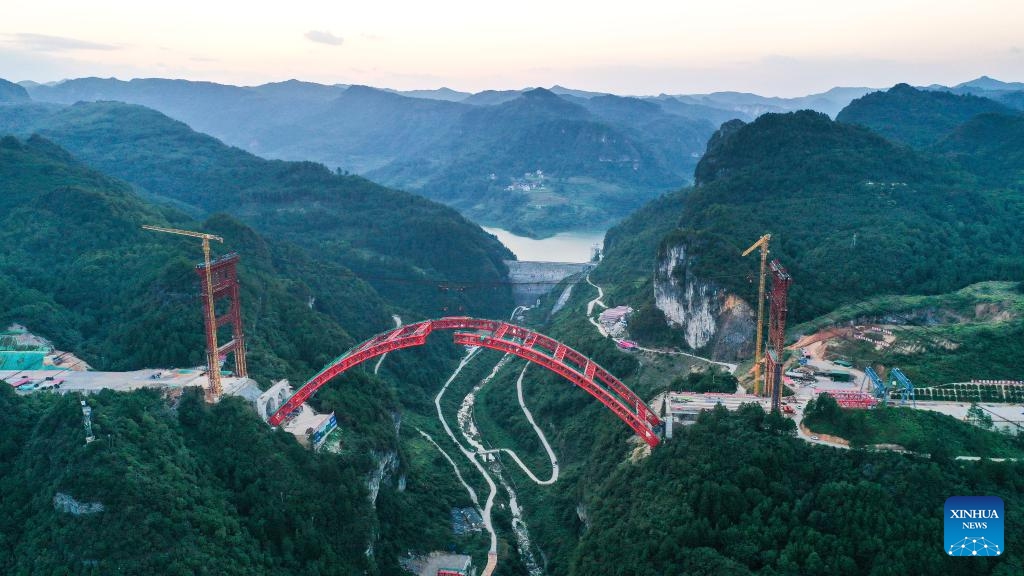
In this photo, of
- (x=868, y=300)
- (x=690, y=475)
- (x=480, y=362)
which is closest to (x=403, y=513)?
→ (x=690, y=475)

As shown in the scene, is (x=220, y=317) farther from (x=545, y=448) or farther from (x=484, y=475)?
(x=545, y=448)

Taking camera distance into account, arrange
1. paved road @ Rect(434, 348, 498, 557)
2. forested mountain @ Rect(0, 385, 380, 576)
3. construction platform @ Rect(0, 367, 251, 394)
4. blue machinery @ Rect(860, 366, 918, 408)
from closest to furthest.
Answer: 1. forested mountain @ Rect(0, 385, 380, 576)
2. blue machinery @ Rect(860, 366, 918, 408)
3. construction platform @ Rect(0, 367, 251, 394)
4. paved road @ Rect(434, 348, 498, 557)

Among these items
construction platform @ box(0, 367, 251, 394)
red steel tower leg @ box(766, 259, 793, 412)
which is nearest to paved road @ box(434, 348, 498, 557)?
construction platform @ box(0, 367, 251, 394)

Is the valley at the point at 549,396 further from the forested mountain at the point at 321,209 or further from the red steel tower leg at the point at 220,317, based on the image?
the forested mountain at the point at 321,209

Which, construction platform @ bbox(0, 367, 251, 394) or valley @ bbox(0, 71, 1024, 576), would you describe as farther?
construction platform @ bbox(0, 367, 251, 394)

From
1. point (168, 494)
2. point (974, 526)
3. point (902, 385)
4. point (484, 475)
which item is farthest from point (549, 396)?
point (974, 526)

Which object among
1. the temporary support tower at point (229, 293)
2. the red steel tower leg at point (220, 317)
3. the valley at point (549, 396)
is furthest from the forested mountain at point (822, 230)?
the red steel tower leg at point (220, 317)

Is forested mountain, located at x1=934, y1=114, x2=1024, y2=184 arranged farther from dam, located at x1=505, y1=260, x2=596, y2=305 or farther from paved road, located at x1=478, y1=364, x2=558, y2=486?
paved road, located at x1=478, y1=364, x2=558, y2=486

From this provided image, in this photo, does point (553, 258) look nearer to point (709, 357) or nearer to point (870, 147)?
point (870, 147)
